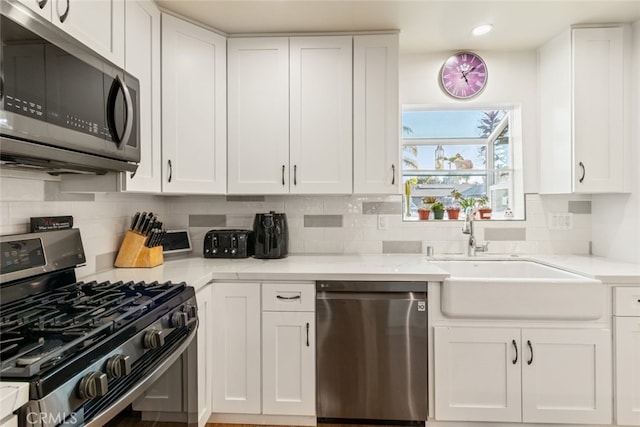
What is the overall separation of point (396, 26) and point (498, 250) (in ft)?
5.41

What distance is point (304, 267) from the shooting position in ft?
6.68

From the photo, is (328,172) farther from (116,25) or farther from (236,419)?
(236,419)

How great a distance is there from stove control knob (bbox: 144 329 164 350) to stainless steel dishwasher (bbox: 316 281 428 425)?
888 mm

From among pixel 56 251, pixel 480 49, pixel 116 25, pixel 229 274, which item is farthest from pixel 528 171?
pixel 56 251

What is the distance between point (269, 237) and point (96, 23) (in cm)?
138

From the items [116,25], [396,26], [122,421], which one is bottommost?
[122,421]

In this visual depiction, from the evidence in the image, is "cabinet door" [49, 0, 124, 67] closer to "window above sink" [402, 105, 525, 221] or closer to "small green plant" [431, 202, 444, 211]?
"window above sink" [402, 105, 525, 221]

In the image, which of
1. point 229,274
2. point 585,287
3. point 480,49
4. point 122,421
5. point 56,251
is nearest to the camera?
point 122,421

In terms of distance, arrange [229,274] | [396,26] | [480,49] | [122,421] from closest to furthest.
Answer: [122,421]
[229,274]
[396,26]
[480,49]

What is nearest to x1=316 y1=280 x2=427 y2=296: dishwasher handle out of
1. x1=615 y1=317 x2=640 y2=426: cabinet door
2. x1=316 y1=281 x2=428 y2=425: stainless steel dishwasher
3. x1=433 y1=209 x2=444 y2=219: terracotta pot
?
x1=316 y1=281 x2=428 y2=425: stainless steel dishwasher

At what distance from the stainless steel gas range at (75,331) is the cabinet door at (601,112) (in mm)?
2352

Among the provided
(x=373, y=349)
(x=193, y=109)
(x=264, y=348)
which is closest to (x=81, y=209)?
(x=193, y=109)

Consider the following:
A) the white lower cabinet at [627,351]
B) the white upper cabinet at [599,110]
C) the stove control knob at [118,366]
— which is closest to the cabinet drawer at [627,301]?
the white lower cabinet at [627,351]
